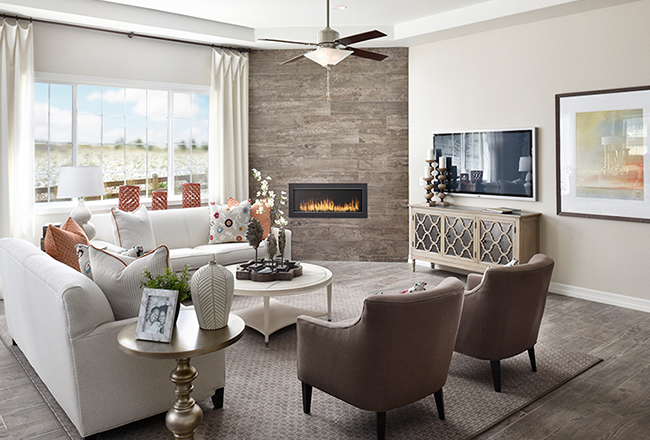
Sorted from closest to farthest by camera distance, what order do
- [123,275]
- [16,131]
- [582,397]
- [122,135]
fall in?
[123,275] → [582,397] → [16,131] → [122,135]

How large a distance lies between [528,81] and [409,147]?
1770 mm

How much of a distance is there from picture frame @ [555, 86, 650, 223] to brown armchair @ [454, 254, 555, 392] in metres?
2.15

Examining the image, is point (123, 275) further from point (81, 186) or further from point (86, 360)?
point (81, 186)

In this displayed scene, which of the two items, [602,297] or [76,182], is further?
[602,297]

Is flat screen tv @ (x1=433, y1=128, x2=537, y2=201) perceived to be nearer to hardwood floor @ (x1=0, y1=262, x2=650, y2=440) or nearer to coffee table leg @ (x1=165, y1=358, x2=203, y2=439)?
hardwood floor @ (x1=0, y1=262, x2=650, y2=440)

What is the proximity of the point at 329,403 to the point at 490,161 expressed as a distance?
12.4ft

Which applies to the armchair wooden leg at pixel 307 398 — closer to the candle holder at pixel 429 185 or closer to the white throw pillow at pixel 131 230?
the white throw pillow at pixel 131 230

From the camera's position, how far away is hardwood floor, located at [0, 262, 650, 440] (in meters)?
2.49

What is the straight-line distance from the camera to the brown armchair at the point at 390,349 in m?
2.24

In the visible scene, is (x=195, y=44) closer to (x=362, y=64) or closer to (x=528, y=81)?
(x=362, y=64)

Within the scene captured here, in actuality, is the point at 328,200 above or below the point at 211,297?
above

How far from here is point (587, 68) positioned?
4.77m

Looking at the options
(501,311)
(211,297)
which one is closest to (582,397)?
(501,311)

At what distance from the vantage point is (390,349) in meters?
2.26
